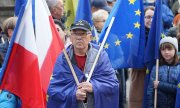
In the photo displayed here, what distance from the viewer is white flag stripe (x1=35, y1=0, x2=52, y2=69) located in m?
6.24

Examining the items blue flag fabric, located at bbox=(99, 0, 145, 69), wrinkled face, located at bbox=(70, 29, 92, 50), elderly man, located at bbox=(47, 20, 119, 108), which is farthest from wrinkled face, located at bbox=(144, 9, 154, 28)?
wrinkled face, located at bbox=(70, 29, 92, 50)

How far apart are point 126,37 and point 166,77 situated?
90 cm

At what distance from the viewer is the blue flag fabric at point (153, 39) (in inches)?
316

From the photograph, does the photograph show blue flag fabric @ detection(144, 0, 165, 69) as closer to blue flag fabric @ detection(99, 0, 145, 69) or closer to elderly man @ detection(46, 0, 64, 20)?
blue flag fabric @ detection(99, 0, 145, 69)

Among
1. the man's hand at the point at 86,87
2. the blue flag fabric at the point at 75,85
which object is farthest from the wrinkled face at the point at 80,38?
the man's hand at the point at 86,87

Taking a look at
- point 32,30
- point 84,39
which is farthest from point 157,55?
point 32,30

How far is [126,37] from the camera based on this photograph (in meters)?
8.30

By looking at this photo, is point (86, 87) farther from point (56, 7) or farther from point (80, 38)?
point (56, 7)

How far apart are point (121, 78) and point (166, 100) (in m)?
0.92

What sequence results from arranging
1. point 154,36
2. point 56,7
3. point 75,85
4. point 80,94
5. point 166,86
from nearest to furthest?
point 80,94 < point 75,85 < point 166,86 < point 154,36 < point 56,7

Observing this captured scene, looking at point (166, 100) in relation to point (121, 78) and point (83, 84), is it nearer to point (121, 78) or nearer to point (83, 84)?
point (121, 78)

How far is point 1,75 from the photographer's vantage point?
5895 mm

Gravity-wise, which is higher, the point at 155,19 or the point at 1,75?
the point at 155,19

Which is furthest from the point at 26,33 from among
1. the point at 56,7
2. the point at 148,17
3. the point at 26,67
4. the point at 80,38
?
the point at 148,17
